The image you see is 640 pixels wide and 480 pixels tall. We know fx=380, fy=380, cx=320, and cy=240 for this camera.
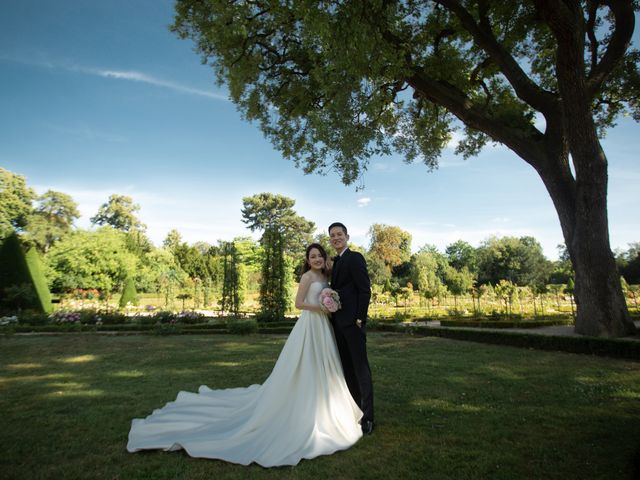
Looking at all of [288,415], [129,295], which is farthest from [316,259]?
[129,295]

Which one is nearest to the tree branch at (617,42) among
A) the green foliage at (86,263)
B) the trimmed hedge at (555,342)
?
the trimmed hedge at (555,342)

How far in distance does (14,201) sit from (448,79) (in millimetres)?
46206

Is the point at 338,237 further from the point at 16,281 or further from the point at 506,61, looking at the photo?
the point at 16,281

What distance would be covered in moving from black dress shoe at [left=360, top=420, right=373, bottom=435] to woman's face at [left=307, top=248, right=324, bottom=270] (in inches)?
66.0

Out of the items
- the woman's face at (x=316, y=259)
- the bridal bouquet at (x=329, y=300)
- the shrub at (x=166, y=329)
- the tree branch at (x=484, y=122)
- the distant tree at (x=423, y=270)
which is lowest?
the shrub at (x=166, y=329)

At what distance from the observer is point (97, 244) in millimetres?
31203

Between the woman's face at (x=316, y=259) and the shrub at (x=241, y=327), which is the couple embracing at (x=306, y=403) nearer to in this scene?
the woman's face at (x=316, y=259)

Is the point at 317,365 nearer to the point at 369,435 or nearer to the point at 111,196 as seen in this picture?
the point at 369,435

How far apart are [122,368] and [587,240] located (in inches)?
423

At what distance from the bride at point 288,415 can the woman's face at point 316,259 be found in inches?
0.5

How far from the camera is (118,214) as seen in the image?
56219 mm

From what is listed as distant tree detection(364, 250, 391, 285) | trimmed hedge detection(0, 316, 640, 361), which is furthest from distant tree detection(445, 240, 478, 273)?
trimmed hedge detection(0, 316, 640, 361)

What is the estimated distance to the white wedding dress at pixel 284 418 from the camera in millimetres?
3326

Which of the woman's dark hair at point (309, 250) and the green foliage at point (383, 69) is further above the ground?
the green foliage at point (383, 69)
